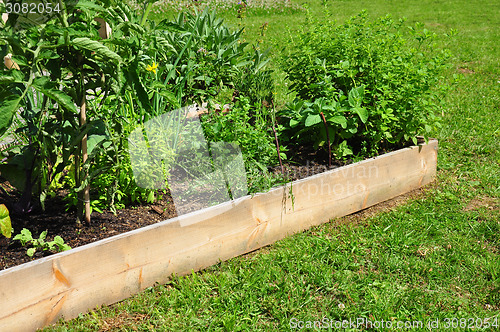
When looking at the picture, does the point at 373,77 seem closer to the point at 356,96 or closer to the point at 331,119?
the point at 356,96

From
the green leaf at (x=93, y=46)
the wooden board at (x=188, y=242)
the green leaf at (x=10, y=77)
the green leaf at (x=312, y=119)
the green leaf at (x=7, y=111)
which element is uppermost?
the green leaf at (x=93, y=46)

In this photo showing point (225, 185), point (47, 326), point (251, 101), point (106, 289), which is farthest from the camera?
point (251, 101)

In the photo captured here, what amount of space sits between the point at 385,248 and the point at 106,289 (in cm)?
160

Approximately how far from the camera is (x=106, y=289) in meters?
2.24

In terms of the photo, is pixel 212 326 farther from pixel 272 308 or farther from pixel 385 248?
pixel 385 248

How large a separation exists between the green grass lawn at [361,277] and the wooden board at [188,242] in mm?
73

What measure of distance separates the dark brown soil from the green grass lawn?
354 mm

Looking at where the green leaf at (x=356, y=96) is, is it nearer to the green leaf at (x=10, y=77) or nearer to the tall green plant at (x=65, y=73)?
the tall green plant at (x=65, y=73)

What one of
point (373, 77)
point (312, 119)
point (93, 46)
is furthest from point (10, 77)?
point (373, 77)


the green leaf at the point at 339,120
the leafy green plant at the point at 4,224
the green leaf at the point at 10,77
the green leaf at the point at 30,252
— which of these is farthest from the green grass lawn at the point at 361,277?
the green leaf at the point at 10,77

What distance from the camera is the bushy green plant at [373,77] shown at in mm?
3102

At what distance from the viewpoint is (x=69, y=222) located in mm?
2418

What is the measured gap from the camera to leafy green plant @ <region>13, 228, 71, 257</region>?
84.7 inches

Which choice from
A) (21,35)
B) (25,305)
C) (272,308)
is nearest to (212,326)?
(272,308)
